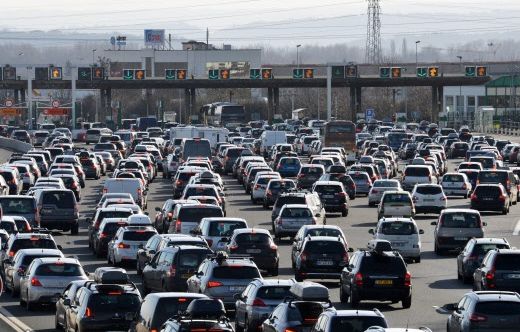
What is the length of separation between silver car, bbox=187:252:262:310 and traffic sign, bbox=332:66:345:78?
4280 inches

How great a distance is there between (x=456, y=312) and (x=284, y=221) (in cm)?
2299

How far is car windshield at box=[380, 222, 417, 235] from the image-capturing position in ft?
140

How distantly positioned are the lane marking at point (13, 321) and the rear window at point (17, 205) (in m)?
17.6

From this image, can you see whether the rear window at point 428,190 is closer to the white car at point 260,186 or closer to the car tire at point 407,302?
the white car at point 260,186

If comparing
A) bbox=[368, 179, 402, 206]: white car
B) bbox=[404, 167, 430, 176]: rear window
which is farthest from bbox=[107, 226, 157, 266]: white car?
bbox=[404, 167, 430, 176]: rear window

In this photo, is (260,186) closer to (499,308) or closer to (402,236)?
(402,236)

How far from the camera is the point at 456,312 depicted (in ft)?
84.8

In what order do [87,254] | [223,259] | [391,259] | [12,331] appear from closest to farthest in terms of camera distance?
1. [12,331]
2. [223,259]
3. [391,259]
4. [87,254]

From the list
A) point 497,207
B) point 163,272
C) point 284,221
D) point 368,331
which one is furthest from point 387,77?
point 368,331

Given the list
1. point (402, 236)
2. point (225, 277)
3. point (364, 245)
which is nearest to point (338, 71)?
point (364, 245)

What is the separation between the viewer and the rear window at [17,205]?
50938mm

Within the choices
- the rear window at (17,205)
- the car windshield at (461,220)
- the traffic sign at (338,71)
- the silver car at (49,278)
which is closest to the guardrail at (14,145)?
the traffic sign at (338,71)

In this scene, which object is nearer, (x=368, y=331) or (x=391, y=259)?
(x=368, y=331)

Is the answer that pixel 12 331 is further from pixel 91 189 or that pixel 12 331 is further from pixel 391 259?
pixel 91 189
